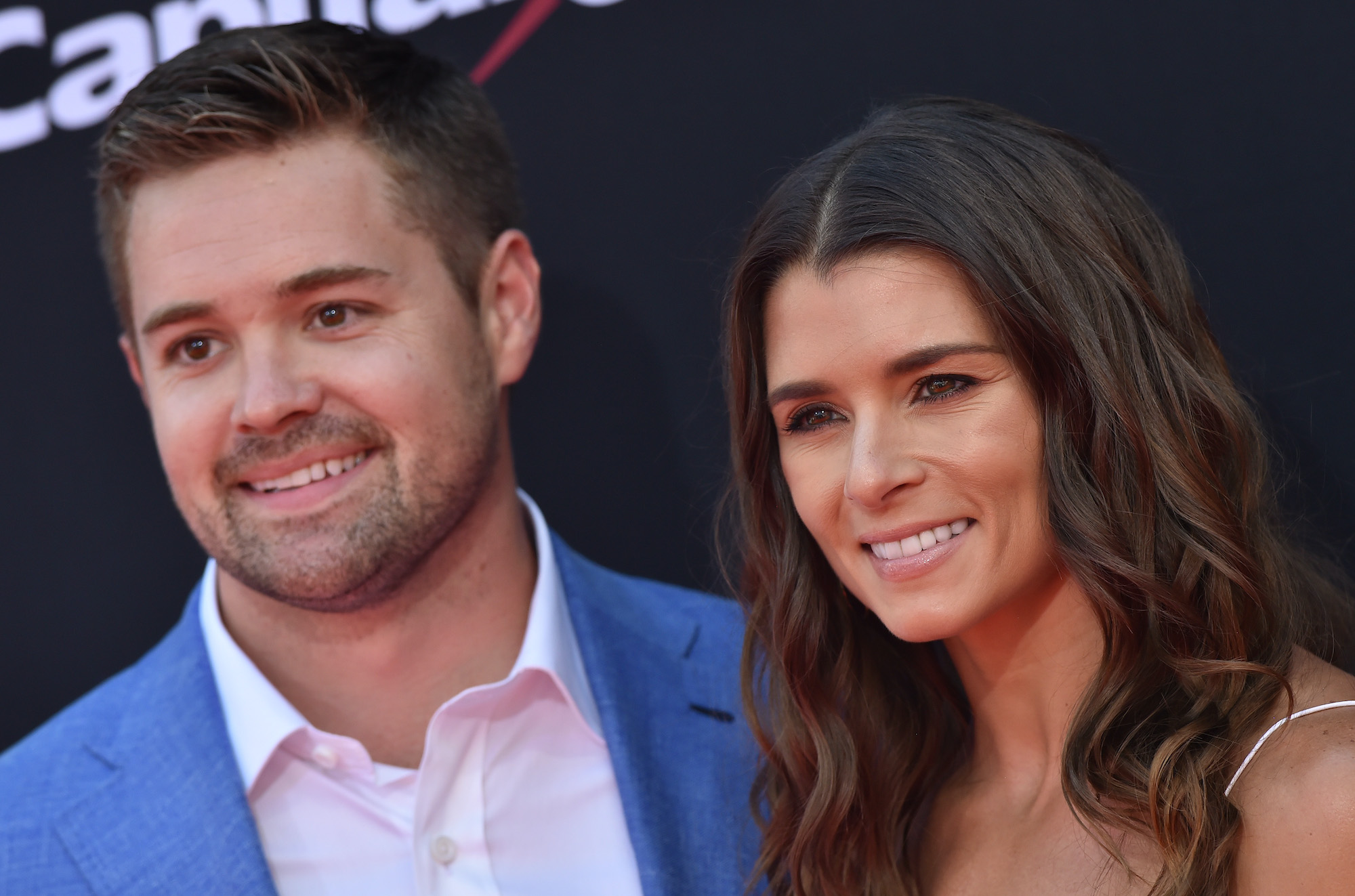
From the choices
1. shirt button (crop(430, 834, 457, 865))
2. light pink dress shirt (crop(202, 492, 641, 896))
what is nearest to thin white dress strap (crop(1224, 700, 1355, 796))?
light pink dress shirt (crop(202, 492, 641, 896))

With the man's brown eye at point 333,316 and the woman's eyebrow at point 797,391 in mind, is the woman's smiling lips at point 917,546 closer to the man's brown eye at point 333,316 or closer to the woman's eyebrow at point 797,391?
the woman's eyebrow at point 797,391

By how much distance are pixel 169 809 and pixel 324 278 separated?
Answer: 100 centimetres

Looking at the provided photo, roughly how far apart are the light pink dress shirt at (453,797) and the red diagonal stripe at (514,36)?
145cm

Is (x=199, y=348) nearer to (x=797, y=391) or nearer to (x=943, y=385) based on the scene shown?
(x=797, y=391)

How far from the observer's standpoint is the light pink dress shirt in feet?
7.91

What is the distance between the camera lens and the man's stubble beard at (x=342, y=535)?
253 cm

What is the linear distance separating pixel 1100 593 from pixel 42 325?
2745 mm

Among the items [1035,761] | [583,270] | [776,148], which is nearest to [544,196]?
[583,270]

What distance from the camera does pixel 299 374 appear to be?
99.6 inches

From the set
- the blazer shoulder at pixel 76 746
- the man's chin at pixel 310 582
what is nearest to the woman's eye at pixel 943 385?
the man's chin at pixel 310 582

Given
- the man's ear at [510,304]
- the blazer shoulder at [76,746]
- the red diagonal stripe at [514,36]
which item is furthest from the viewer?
the red diagonal stripe at [514,36]

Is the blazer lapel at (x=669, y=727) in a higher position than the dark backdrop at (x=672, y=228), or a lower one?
lower

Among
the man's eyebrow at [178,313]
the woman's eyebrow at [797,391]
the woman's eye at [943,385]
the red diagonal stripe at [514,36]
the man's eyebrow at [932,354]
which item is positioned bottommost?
the woman's eye at [943,385]

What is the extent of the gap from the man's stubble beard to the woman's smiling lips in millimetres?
947
